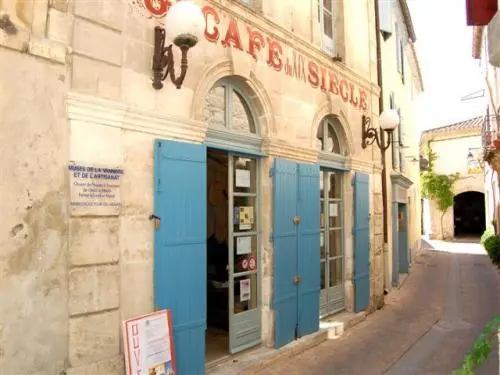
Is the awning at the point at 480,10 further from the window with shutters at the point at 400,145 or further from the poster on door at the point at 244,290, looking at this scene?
the window with shutters at the point at 400,145

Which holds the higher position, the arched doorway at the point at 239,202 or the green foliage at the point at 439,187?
the green foliage at the point at 439,187

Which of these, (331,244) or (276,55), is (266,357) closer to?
(331,244)

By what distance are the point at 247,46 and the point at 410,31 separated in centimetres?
1208

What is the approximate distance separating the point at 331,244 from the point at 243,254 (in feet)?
8.33

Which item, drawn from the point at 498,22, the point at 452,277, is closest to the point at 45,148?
the point at 498,22

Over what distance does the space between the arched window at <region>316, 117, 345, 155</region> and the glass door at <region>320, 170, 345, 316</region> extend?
0.38 m

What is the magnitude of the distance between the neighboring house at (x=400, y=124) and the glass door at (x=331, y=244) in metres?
2.46

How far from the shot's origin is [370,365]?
5.54 meters

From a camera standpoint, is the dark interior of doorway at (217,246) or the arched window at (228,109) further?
the dark interior of doorway at (217,246)

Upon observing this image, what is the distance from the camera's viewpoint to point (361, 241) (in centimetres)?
809

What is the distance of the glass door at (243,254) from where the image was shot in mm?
5285

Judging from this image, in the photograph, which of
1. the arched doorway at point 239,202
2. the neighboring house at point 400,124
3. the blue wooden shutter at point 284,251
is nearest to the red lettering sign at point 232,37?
the arched doorway at point 239,202

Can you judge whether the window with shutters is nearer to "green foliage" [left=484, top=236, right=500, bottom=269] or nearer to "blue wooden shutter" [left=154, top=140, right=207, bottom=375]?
"green foliage" [left=484, top=236, right=500, bottom=269]

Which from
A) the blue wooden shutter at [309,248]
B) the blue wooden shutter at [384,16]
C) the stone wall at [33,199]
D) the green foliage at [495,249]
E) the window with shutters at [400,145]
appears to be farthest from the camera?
the window with shutters at [400,145]
